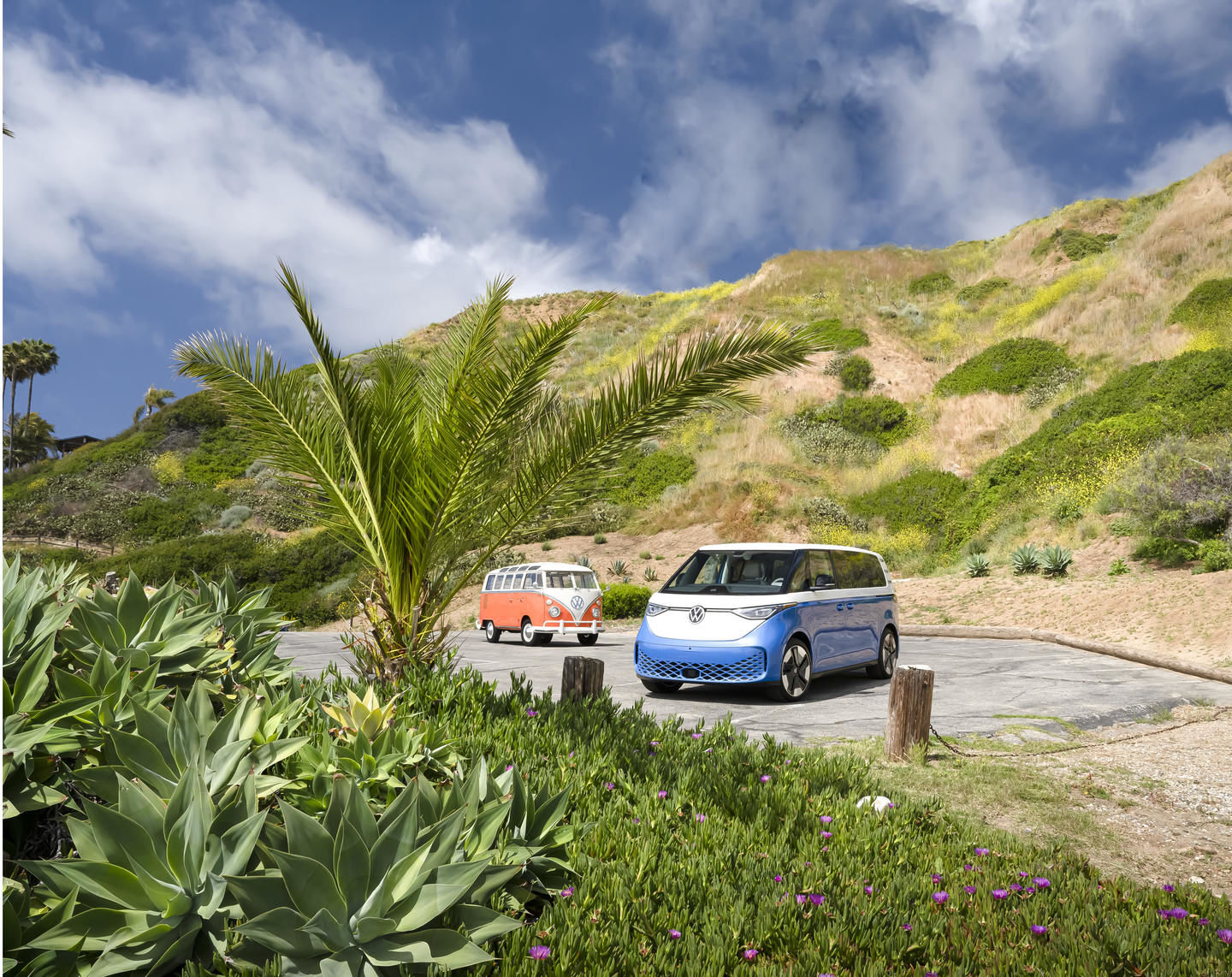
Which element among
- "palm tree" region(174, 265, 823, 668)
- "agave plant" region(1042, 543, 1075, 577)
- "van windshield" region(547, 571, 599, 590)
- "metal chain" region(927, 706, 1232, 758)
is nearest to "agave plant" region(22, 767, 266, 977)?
"palm tree" region(174, 265, 823, 668)

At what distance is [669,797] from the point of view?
13.4ft

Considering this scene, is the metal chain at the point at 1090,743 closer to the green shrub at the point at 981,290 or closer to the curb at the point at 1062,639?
the curb at the point at 1062,639

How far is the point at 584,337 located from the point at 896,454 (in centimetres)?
3242

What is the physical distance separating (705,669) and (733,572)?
4.03ft

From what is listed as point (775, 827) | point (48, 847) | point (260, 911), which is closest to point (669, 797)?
point (775, 827)

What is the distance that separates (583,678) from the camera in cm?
613

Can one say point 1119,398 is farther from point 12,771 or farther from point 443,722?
point 12,771

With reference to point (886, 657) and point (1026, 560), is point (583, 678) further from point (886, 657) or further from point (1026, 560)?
point (1026, 560)

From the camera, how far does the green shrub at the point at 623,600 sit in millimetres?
20609

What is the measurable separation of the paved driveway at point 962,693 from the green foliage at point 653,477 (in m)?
17.5

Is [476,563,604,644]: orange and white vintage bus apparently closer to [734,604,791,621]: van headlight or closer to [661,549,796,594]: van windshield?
[661,549,796,594]: van windshield

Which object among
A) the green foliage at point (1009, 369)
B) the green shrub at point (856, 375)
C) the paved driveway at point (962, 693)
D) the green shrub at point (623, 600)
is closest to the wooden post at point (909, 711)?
the paved driveway at point (962, 693)

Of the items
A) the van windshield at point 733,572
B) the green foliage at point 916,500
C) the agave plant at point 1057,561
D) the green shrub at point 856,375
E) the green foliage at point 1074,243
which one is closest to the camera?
the van windshield at point 733,572

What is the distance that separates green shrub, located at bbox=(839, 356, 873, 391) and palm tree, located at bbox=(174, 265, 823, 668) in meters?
33.4
